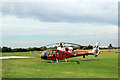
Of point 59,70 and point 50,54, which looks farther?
point 50,54

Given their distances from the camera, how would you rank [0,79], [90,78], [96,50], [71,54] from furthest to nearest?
[96,50]
[71,54]
[90,78]
[0,79]

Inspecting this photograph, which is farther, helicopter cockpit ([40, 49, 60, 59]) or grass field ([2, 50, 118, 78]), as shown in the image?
helicopter cockpit ([40, 49, 60, 59])

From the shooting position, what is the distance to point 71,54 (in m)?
26.1

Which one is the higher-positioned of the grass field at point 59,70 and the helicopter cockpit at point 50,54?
the helicopter cockpit at point 50,54

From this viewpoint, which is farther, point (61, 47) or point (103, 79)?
point (61, 47)

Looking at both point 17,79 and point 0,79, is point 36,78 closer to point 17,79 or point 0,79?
point 17,79

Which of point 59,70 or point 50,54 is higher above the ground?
point 50,54

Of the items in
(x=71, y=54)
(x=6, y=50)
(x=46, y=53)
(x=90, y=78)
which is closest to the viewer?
(x=90, y=78)

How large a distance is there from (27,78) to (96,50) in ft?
62.8

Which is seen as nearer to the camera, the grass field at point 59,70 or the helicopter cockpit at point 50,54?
the grass field at point 59,70

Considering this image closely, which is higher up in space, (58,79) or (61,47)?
(61,47)

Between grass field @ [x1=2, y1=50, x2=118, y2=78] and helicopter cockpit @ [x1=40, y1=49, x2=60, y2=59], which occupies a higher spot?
helicopter cockpit @ [x1=40, y1=49, x2=60, y2=59]

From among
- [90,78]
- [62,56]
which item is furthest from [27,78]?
[62,56]

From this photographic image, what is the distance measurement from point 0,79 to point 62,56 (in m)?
14.0
